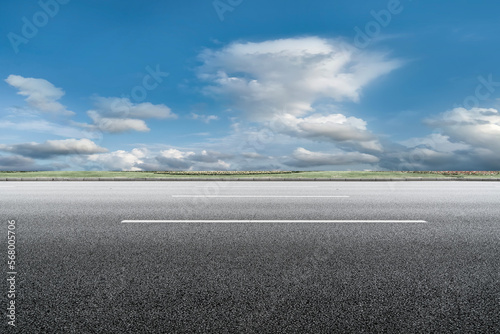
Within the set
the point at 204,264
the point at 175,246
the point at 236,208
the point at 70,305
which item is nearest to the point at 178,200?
the point at 236,208

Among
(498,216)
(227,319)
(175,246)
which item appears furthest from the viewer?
(498,216)

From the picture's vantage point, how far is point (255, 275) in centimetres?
343

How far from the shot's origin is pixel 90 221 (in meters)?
6.08

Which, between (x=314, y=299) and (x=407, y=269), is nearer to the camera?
(x=314, y=299)

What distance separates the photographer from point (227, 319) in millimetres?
2582

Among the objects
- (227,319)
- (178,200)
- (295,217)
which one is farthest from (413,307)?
(178,200)

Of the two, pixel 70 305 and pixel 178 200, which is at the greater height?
pixel 178 200

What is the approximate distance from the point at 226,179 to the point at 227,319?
1560cm

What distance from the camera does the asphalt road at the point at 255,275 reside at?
2578 mm

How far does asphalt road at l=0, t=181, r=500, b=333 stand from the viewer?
102 inches

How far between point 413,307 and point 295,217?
3.66 metres

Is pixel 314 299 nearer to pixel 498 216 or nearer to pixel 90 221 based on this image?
pixel 90 221

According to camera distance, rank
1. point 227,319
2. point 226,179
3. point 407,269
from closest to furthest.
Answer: point 227,319, point 407,269, point 226,179

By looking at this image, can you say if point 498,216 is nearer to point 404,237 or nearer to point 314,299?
point 404,237
